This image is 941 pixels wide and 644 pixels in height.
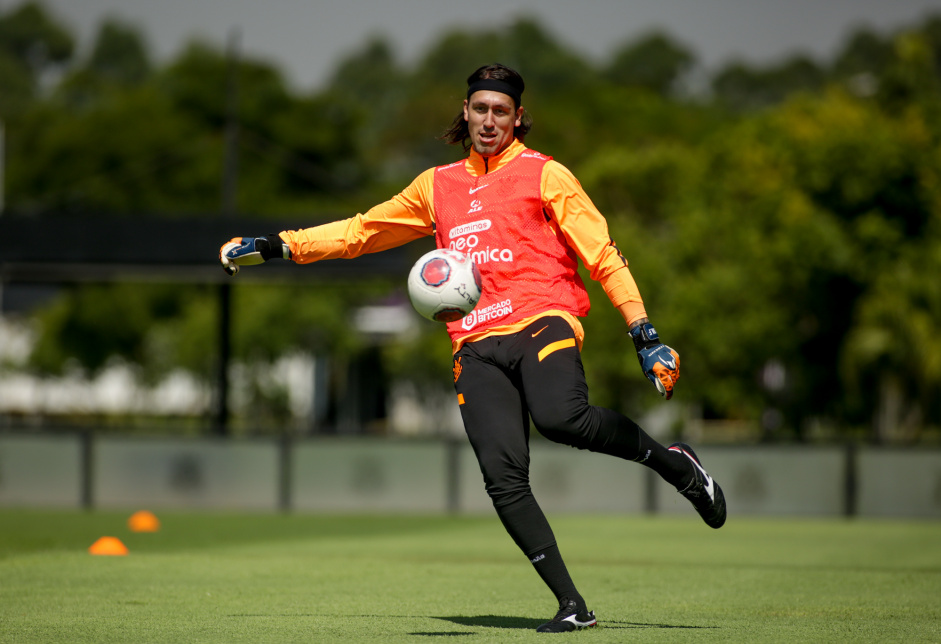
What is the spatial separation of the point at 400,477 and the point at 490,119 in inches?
516

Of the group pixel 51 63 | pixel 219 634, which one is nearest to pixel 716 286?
pixel 219 634

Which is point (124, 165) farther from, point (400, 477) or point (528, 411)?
point (528, 411)

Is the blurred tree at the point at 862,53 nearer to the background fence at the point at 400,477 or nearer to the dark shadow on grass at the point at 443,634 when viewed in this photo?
the background fence at the point at 400,477

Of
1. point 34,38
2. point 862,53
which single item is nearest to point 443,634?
point 34,38

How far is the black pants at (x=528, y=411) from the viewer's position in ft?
18.0

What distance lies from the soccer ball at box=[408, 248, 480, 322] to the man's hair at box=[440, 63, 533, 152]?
0.76 meters

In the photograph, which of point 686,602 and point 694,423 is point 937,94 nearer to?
point 694,423

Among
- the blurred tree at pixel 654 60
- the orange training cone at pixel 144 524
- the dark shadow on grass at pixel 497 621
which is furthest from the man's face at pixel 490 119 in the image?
the blurred tree at pixel 654 60

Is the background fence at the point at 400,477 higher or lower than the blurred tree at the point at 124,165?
lower

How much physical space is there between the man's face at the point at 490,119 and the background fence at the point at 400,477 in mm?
12318

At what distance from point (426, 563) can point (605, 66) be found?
3336 inches

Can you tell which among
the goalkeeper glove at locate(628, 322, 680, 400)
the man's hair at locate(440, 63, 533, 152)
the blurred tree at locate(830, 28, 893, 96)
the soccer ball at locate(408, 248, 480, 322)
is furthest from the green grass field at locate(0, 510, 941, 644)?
the blurred tree at locate(830, 28, 893, 96)

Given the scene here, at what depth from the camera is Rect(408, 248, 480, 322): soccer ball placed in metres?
5.50

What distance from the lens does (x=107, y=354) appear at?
44906mm
